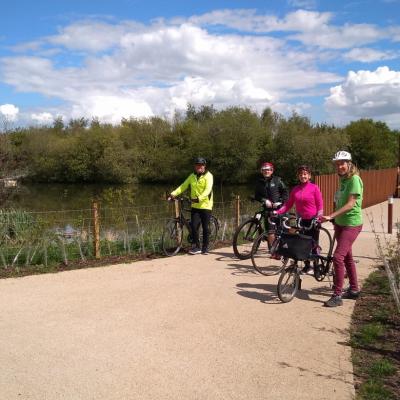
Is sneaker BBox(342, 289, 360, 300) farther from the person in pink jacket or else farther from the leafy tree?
the leafy tree

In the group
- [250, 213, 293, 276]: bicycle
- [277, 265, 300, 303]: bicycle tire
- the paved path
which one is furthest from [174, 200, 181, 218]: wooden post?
[277, 265, 300, 303]: bicycle tire

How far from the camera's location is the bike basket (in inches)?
224

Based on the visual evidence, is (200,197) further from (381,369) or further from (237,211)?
(381,369)

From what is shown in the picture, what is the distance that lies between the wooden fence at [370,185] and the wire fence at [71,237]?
18.2 ft

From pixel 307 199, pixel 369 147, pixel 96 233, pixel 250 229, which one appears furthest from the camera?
pixel 369 147

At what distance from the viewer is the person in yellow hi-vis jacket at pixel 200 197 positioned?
8570 mm

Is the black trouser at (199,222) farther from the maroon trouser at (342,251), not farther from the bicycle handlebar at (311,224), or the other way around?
the maroon trouser at (342,251)

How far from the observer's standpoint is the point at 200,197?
8570mm

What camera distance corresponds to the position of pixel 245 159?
47.3 meters

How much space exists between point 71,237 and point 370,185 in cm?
1515

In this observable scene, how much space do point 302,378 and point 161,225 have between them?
21.5 feet

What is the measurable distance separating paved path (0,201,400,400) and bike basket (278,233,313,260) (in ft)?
1.95

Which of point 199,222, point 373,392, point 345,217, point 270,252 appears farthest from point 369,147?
point 373,392

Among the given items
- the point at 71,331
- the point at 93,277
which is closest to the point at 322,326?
the point at 71,331
